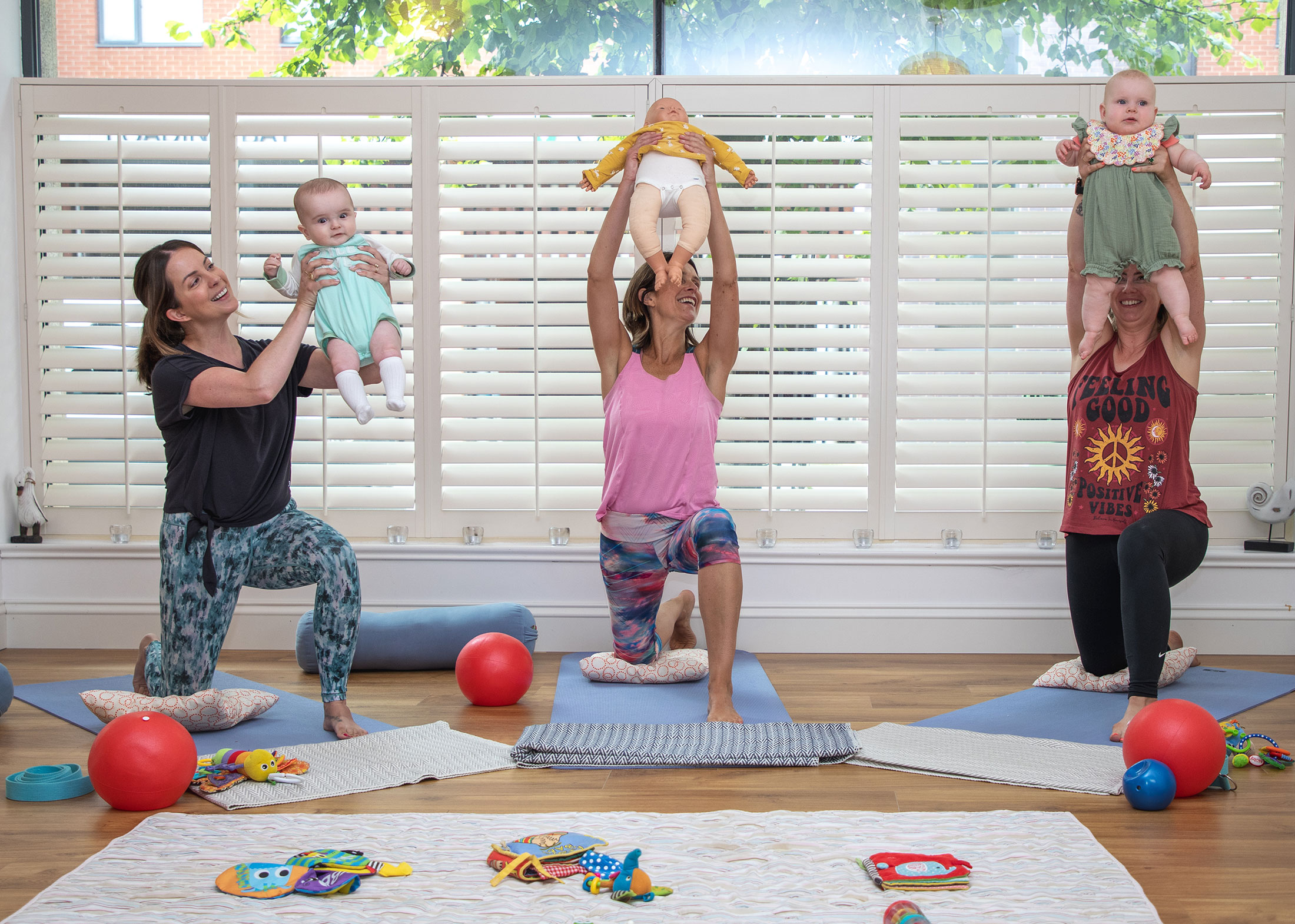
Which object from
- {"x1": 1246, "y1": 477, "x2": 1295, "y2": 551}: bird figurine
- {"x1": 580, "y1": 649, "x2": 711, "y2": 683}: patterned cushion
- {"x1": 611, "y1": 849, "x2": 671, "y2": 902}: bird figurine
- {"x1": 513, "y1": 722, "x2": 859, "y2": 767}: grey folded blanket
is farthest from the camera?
{"x1": 1246, "y1": 477, "x2": 1295, "y2": 551}: bird figurine

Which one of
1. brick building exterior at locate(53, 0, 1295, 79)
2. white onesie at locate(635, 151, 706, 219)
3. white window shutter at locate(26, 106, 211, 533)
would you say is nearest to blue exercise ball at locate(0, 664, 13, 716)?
white window shutter at locate(26, 106, 211, 533)

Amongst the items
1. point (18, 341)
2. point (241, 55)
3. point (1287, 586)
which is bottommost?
point (1287, 586)

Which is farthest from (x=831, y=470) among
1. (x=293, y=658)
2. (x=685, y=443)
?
(x=293, y=658)

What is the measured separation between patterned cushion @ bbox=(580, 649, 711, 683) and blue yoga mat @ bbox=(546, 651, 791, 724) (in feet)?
0.05

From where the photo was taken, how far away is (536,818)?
2162 mm

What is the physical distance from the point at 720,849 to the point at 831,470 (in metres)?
2.15

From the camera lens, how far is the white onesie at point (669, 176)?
2.99 meters

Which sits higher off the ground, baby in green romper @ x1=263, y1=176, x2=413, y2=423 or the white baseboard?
baby in green romper @ x1=263, y1=176, x2=413, y2=423

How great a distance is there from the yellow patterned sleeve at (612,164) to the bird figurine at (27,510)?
2.46 meters

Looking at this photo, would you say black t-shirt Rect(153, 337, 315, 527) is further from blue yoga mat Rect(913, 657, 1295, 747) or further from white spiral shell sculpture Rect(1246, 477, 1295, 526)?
white spiral shell sculpture Rect(1246, 477, 1295, 526)

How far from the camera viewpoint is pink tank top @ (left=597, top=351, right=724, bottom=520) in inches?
126

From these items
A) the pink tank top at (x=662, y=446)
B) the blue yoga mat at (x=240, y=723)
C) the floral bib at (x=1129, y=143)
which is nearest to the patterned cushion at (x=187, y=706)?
the blue yoga mat at (x=240, y=723)

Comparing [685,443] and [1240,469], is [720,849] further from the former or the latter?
[1240,469]

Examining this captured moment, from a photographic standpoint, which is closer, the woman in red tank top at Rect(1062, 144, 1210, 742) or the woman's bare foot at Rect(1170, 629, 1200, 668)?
the woman in red tank top at Rect(1062, 144, 1210, 742)
